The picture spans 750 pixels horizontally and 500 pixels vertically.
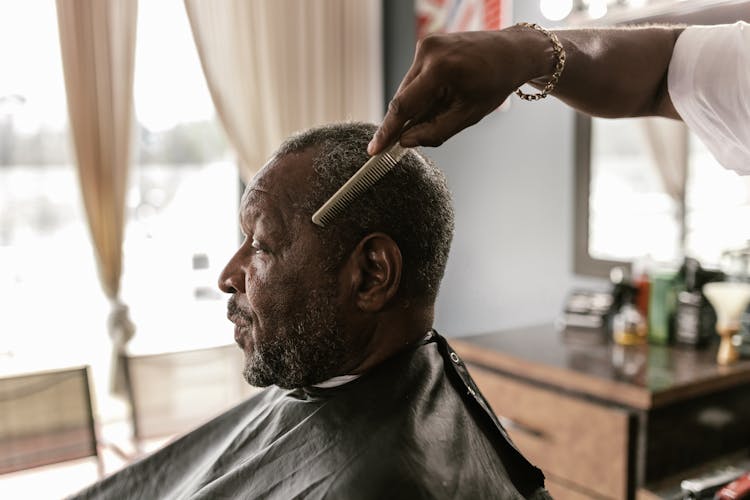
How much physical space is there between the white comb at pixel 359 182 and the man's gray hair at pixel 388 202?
0.06 ft

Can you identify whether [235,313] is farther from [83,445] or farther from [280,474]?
[83,445]

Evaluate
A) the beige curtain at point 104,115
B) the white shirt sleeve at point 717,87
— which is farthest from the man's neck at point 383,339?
the beige curtain at point 104,115

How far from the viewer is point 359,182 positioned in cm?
96

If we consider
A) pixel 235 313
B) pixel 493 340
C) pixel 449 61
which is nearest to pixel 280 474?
pixel 235 313

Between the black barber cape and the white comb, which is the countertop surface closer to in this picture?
the black barber cape

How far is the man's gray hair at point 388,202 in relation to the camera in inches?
41.2

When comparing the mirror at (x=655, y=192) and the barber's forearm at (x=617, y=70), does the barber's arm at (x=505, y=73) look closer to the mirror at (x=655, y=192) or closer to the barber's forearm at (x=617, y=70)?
the barber's forearm at (x=617, y=70)

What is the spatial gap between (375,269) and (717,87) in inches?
21.9

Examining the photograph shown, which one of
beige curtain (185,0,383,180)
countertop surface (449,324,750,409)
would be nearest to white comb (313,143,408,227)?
countertop surface (449,324,750,409)

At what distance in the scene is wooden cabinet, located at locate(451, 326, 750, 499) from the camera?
1680 mm

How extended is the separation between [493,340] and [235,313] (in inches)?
49.1

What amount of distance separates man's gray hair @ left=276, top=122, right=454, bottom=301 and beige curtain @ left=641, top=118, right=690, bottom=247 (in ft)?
4.90

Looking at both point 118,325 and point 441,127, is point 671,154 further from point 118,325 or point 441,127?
point 118,325

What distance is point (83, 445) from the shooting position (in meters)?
2.25
